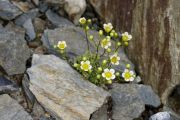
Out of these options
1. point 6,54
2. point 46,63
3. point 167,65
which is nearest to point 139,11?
point 167,65

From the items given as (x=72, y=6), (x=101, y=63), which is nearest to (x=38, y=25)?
(x=72, y=6)

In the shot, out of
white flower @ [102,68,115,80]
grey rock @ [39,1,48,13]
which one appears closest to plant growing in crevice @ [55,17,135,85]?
white flower @ [102,68,115,80]

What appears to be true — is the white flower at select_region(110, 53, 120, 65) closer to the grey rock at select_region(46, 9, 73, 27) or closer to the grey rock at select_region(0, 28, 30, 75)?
the grey rock at select_region(0, 28, 30, 75)

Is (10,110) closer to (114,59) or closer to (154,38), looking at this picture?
(114,59)

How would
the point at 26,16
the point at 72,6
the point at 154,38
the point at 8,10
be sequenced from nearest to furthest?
the point at 154,38 → the point at 8,10 → the point at 26,16 → the point at 72,6

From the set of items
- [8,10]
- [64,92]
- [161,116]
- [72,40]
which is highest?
[8,10]

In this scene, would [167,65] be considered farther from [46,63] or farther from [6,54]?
[6,54]
